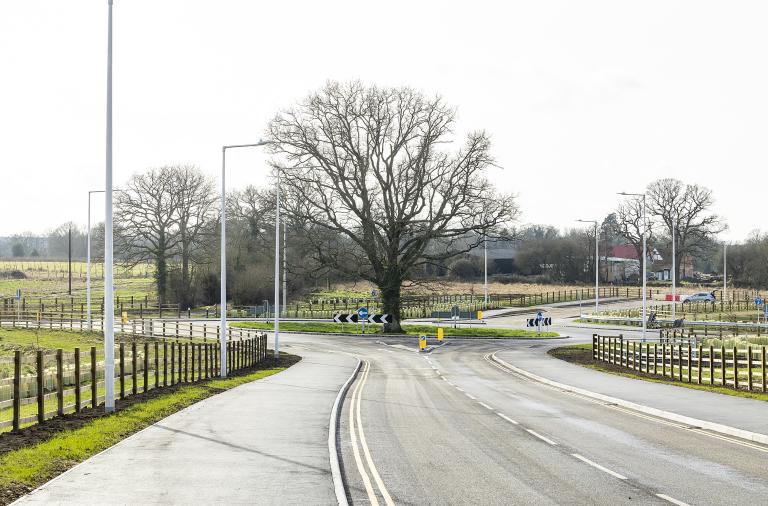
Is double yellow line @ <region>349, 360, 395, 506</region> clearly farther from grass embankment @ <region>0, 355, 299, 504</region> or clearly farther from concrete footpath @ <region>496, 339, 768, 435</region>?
concrete footpath @ <region>496, 339, 768, 435</region>

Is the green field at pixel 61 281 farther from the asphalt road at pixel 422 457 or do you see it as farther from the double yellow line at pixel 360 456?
the asphalt road at pixel 422 457

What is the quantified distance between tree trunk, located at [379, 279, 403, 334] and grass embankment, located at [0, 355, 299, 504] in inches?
1412

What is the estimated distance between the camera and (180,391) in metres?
22.3

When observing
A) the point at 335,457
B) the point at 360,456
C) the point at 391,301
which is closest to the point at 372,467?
the point at 335,457

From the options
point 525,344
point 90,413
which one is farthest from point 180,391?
point 525,344

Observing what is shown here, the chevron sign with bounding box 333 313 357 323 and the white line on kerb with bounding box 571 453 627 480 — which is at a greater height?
the chevron sign with bounding box 333 313 357 323

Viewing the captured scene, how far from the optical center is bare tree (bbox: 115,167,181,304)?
7594cm

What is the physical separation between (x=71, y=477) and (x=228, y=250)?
246 ft

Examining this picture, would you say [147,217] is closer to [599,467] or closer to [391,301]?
[391,301]

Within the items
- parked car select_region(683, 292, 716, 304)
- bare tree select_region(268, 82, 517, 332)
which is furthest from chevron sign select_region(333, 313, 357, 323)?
parked car select_region(683, 292, 716, 304)

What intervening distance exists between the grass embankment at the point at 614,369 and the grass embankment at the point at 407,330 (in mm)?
9338

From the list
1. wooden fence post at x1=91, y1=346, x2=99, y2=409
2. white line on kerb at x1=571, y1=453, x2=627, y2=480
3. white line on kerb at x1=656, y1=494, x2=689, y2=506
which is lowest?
white line on kerb at x1=571, y1=453, x2=627, y2=480

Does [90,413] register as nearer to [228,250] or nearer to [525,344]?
[525,344]

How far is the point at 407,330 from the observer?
61156 mm
